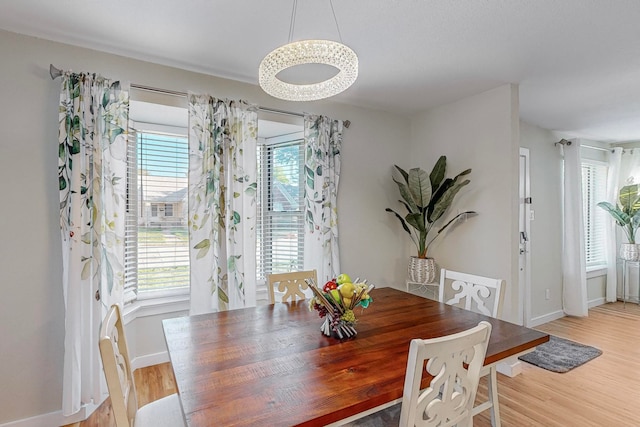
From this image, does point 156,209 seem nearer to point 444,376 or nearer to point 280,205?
point 280,205

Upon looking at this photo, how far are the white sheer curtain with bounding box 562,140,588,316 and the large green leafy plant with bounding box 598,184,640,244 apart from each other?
96cm

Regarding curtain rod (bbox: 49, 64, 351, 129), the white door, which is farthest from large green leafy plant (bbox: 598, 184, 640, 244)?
curtain rod (bbox: 49, 64, 351, 129)

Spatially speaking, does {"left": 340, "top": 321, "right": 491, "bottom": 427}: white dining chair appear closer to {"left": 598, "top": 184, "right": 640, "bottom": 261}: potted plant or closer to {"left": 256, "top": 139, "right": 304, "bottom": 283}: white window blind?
{"left": 256, "top": 139, "right": 304, "bottom": 283}: white window blind

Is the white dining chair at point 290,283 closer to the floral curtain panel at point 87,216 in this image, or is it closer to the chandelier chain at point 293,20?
the floral curtain panel at point 87,216

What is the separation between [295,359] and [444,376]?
0.58m

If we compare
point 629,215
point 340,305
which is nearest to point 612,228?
point 629,215

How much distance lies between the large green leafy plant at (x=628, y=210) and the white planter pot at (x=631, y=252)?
0.08m

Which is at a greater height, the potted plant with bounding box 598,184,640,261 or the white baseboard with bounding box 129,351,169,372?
the potted plant with bounding box 598,184,640,261

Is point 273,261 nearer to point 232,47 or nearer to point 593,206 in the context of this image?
point 232,47

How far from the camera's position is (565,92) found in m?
3.00

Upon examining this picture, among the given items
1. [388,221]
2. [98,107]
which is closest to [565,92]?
[388,221]

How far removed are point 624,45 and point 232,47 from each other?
265 centimetres

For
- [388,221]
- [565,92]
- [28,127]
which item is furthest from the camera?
[388,221]

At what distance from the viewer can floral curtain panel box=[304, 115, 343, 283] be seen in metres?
3.04
